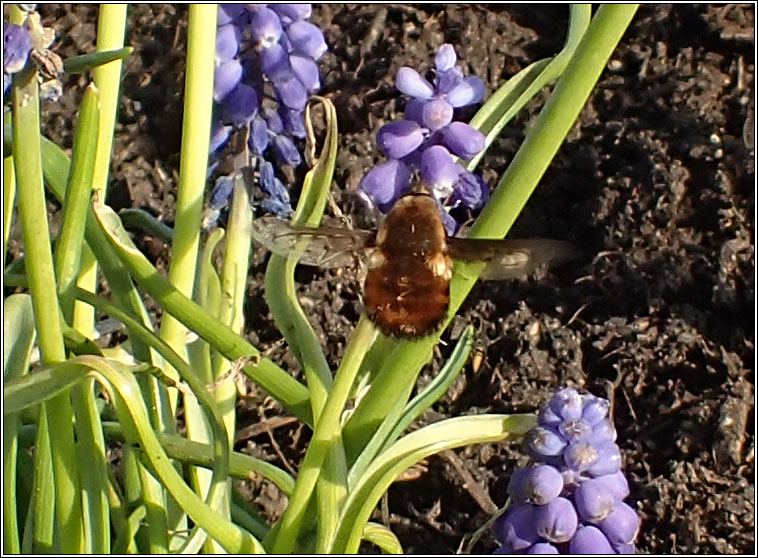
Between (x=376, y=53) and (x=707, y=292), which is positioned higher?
(x=376, y=53)

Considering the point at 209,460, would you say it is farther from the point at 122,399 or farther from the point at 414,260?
the point at 414,260

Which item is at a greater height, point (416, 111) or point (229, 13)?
point (229, 13)

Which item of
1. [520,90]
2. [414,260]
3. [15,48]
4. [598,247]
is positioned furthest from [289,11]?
[598,247]

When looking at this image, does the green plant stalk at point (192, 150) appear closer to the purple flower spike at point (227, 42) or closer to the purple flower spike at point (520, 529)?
the purple flower spike at point (227, 42)

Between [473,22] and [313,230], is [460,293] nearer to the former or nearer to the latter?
[313,230]

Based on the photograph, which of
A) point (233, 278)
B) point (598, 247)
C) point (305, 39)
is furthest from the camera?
point (598, 247)

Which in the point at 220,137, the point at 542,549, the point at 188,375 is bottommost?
the point at 542,549

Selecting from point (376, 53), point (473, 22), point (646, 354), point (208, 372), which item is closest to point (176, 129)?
point (376, 53)
